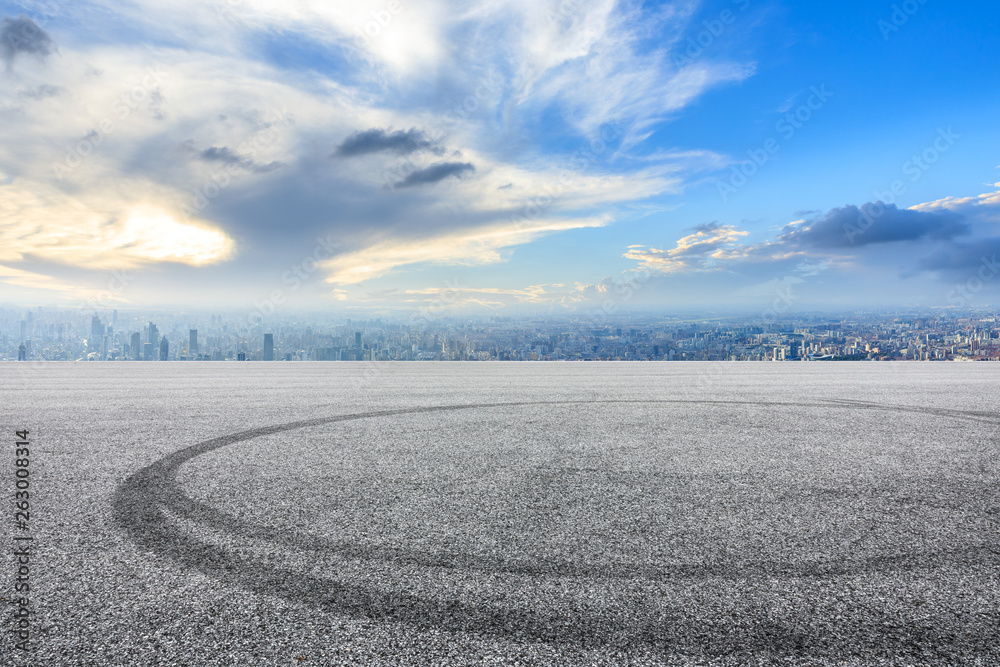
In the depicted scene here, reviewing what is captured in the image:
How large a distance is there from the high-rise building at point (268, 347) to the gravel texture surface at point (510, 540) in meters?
12.6

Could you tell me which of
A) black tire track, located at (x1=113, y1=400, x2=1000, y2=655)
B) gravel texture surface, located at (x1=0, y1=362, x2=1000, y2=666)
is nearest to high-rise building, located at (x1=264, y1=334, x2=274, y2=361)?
gravel texture surface, located at (x1=0, y1=362, x2=1000, y2=666)

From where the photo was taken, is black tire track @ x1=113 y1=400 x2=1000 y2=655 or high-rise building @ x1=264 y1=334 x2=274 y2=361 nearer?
black tire track @ x1=113 y1=400 x2=1000 y2=655

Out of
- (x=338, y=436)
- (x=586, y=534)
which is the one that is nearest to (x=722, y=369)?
(x=338, y=436)

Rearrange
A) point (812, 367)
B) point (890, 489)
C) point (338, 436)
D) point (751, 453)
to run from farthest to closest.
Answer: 1. point (812, 367)
2. point (338, 436)
3. point (751, 453)
4. point (890, 489)

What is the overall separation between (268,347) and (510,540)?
69.9 ft

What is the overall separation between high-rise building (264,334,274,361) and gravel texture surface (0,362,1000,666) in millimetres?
12604

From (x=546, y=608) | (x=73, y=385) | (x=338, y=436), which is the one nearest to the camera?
(x=546, y=608)

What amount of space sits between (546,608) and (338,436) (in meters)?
4.95

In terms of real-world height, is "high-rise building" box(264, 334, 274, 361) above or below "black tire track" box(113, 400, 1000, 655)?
above

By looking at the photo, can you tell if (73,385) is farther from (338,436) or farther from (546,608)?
(546,608)

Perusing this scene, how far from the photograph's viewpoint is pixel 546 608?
2.77 m

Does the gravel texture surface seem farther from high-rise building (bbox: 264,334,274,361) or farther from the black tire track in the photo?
high-rise building (bbox: 264,334,274,361)

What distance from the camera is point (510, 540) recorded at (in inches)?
143

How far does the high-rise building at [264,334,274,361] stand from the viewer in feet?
69.0
